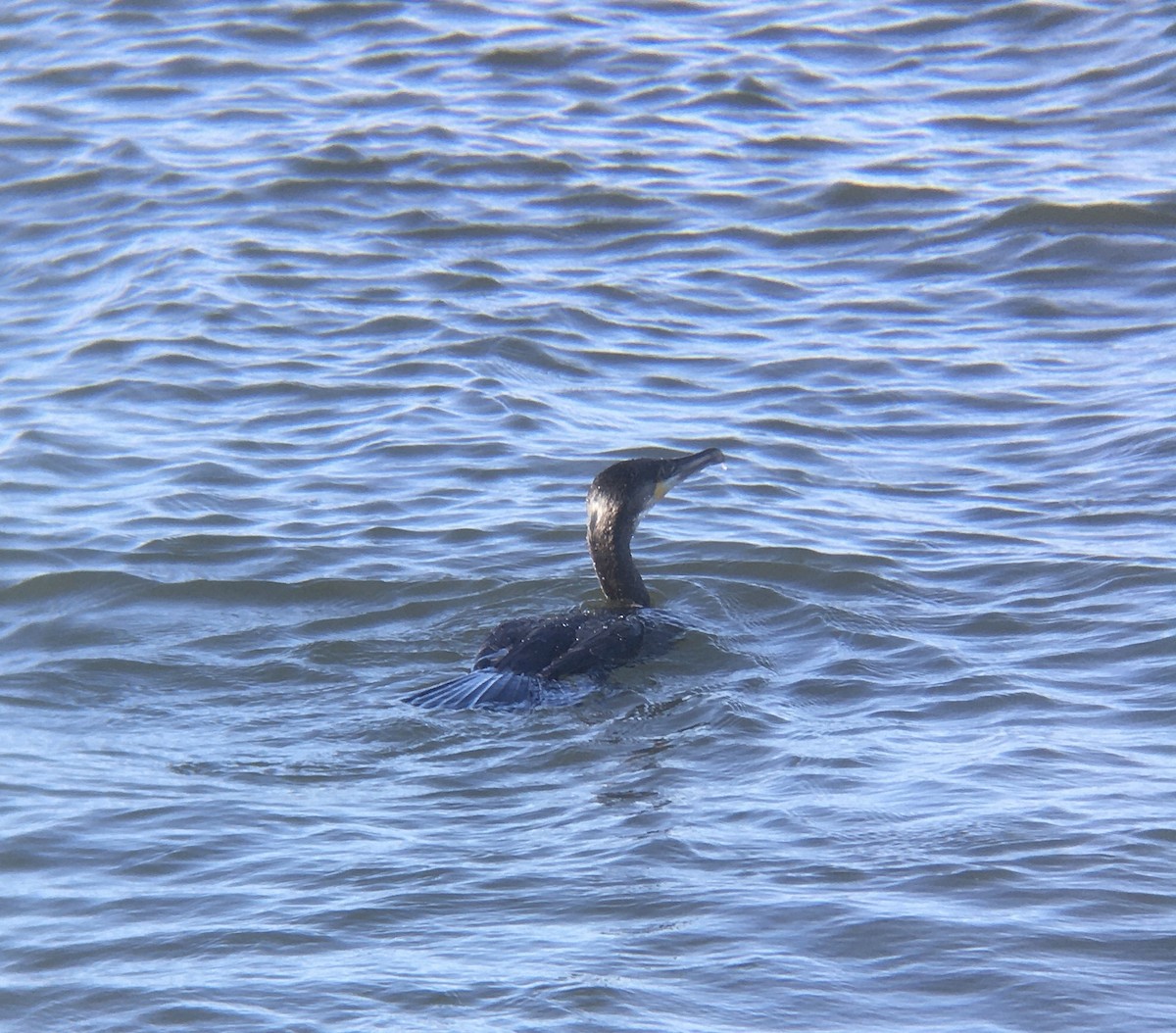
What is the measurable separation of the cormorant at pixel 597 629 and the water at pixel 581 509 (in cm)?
14

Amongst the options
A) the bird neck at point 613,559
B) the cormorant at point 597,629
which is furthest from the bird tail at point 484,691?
the bird neck at point 613,559

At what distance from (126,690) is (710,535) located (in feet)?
9.47

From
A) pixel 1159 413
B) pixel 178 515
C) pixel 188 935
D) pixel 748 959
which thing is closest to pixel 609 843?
pixel 748 959

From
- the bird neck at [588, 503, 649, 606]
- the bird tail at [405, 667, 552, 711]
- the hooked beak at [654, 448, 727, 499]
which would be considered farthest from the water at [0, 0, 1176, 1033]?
the hooked beak at [654, 448, 727, 499]

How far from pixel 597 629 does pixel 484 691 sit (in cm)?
70

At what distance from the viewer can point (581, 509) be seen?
28.5 ft

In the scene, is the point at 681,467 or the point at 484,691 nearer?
the point at 484,691

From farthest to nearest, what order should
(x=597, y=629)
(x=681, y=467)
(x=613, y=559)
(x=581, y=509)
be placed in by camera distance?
(x=581, y=509), (x=681, y=467), (x=613, y=559), (x=597, y=629)

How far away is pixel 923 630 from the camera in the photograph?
716 centimetres

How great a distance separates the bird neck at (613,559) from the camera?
7453mm

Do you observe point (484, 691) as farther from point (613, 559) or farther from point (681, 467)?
point (681, 467)

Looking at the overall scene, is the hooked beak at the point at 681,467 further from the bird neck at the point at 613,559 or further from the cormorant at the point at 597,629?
the bird neck at the point at 613,559

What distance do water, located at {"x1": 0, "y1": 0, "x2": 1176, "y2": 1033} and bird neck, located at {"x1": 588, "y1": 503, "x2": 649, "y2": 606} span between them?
0.33m

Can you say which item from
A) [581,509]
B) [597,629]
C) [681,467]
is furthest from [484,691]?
[581,509]
